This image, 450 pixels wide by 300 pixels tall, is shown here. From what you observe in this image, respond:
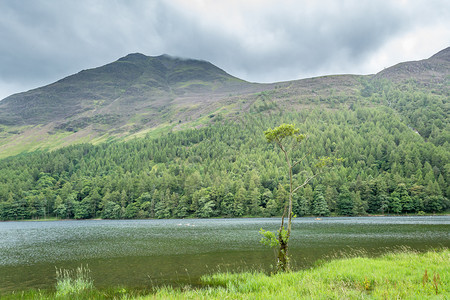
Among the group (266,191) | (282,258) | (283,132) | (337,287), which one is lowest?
(266,191)

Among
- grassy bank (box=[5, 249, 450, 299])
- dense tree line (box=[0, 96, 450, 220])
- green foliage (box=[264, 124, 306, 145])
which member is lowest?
dense tree line (box=[0, 96, 450, 220])

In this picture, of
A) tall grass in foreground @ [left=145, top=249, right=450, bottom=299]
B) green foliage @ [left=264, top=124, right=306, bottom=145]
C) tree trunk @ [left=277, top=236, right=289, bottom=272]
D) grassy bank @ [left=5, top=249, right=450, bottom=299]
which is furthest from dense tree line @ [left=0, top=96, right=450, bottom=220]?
grassy bank @ [left=5, top=249, right=450, bottom=299]

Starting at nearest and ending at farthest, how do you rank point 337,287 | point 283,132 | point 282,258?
point 337,287 < point 282,258 < point 283,132

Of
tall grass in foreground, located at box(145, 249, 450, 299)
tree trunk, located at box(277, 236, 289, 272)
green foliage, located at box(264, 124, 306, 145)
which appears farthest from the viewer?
green foliage, located at box(264, 124, 306, 145)

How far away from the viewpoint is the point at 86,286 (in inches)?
846

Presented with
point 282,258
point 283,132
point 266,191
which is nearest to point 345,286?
point 282,258

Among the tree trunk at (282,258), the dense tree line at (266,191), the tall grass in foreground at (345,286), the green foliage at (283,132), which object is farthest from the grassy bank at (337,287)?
the dense tree line at (266,191)

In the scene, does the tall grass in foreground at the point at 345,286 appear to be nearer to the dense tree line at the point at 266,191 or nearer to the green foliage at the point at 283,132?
the green foliage at the point at 283,132

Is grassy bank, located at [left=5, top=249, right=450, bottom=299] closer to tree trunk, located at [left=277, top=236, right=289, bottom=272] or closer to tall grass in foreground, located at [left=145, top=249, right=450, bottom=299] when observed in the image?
tall grass in foreground, located at [left=145, top=249, right=450, bottom=299]

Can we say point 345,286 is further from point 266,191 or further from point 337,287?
point 266,191

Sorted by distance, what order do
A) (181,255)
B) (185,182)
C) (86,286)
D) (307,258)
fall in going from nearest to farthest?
(86,286)
(307,258)
(181,255)
(185,182)

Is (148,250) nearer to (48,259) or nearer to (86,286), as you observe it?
(48,259)

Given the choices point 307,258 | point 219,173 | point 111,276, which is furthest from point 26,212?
point 307,258

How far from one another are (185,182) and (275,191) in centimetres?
5713
